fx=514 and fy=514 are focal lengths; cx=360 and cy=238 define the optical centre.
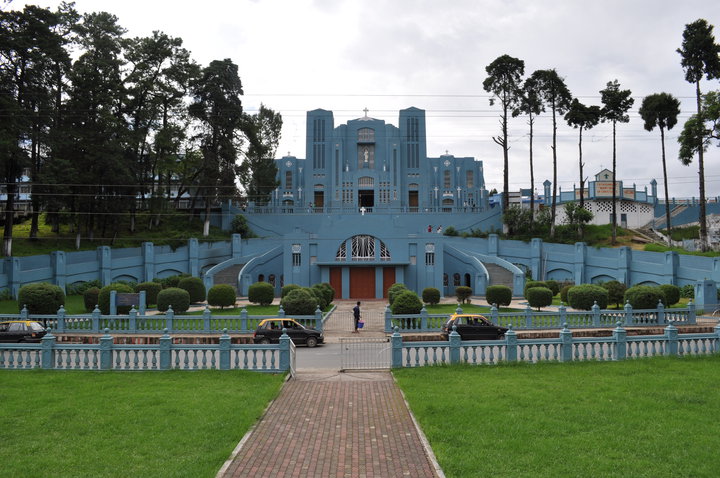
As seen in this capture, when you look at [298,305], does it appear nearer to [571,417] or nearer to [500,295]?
[500,295]

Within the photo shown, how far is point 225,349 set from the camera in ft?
Result: 46.2

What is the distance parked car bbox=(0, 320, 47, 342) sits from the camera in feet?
59.6

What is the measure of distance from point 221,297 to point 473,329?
1617 cm

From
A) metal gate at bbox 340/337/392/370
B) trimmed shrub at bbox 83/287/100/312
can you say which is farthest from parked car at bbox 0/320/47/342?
metal gate at bbox 340/337/392/370

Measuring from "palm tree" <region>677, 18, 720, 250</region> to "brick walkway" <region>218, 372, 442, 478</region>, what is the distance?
35132 millimetres

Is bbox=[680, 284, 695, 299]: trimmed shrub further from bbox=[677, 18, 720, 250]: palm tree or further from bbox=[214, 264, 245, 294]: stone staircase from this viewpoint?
bbox=[214, 264, 245, 294]: stone staircase

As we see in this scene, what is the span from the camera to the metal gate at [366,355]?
1543cm

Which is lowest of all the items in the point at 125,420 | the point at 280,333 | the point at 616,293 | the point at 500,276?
the point at 125,420

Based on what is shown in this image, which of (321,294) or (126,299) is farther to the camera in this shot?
(321,294)

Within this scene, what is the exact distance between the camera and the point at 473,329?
66.6ft

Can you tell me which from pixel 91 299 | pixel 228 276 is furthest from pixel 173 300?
pixel 228 276

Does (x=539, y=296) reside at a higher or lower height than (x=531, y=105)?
lower

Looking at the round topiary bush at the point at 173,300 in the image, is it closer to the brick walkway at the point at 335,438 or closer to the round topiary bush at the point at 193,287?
the round topiary bush at the point at 193,287

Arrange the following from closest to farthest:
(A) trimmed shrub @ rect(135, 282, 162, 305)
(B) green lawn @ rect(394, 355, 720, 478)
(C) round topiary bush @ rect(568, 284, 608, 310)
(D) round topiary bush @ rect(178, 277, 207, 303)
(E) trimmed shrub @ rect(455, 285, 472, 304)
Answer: (B) green lawn @ rect(394, 355, 720, 478)
(C) round topiary bush @ rect(568, 284, 608, 310)
(A) trimmed shrub @ rect(135, 282, 162, 305)
(D) round topiary bush @ rect(178, 277, 207, 303)
(E) trimmed shrub @ rect(455, 285, 472, 304)
